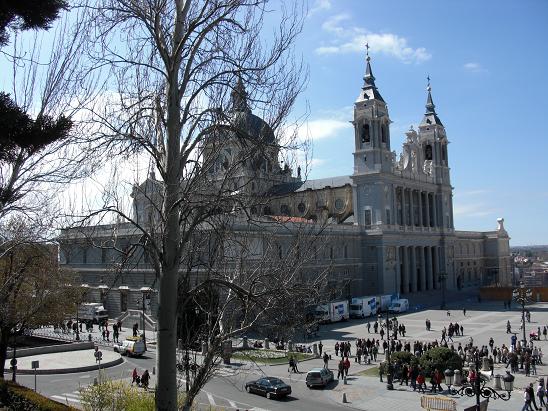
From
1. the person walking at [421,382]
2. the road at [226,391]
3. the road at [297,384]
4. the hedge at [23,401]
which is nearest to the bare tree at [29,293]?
the road at [226,391]

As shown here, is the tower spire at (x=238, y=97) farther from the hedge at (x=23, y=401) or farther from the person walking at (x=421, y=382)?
the person walking at (x=421, y=382)

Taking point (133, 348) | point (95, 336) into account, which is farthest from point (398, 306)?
point (133, 348)

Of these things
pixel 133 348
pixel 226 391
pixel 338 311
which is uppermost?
pixel 338 311

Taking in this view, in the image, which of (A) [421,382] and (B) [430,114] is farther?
(B) [430,114]

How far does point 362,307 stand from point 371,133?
79.5 ft

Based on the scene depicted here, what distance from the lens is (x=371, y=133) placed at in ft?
227

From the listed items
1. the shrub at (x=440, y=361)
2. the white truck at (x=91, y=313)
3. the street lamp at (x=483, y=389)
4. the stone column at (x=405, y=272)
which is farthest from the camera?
the stone column at (x=405, y=272)

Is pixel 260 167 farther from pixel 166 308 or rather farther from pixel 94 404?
pixel 94 404

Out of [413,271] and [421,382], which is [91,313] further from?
[413,271]

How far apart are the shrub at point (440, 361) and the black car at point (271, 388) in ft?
25.0

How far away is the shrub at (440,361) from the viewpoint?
90.6 ft

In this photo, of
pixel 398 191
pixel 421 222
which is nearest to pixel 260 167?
pixel 398 191

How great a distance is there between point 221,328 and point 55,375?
2446 centimetres

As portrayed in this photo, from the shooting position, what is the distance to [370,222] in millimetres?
69688
